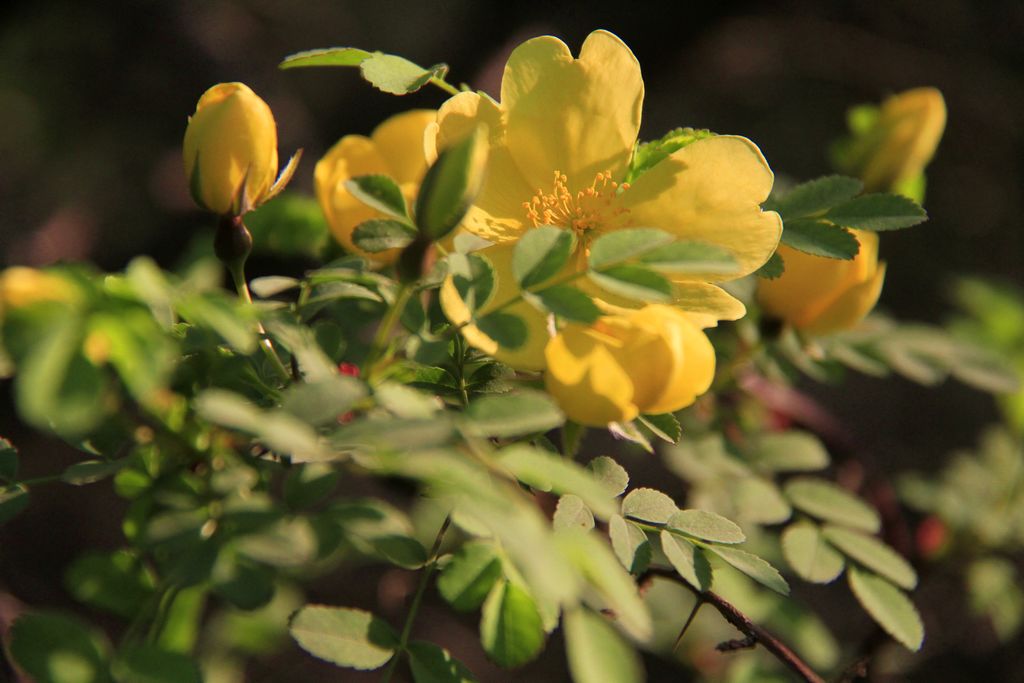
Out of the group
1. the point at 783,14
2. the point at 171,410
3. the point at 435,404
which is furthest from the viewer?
the point at 783,14

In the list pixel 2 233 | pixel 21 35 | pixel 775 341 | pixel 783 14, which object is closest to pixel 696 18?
pixel 783 14

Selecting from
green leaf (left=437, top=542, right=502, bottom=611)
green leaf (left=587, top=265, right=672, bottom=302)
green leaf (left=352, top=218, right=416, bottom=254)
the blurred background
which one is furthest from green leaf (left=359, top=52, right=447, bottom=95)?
the blurred background

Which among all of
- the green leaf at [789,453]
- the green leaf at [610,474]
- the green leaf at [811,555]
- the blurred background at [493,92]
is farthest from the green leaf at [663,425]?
the blurred background at [493,92]

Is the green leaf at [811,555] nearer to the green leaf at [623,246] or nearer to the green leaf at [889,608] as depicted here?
the green leaf at [889,608]

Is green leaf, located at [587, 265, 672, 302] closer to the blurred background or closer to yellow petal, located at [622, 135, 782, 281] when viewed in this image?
yellow petal, located at [622, 135, 782, 281]

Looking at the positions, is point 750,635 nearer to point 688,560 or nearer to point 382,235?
point 688,560

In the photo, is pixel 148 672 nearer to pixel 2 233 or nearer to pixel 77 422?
pixel 77 422

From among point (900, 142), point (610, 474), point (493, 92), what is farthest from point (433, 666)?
point (493, 92)
